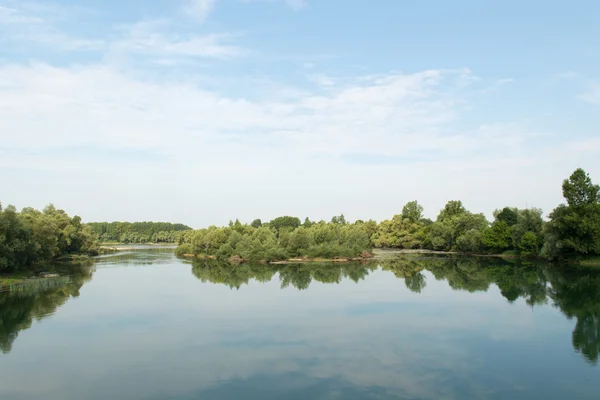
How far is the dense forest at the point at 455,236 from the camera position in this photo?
52.8 metres

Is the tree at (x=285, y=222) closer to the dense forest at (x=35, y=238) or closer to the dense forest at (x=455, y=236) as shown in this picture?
the dense forest at (x=455, y=236)

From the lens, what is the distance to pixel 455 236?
8444cm

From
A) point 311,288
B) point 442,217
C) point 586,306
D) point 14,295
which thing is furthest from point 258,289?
point 442,217

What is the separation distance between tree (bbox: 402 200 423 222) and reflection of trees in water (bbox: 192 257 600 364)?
5224 centimetres

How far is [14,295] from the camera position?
1297 inches

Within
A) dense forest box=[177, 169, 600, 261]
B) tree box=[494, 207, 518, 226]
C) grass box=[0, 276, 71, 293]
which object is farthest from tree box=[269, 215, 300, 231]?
grass box=[0, 276, 71, 293]

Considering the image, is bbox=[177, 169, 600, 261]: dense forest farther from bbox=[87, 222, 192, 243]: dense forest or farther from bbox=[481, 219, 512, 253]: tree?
bbox=[87, 222, 192, 243]: dense forest

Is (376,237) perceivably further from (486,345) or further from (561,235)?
(486,345)

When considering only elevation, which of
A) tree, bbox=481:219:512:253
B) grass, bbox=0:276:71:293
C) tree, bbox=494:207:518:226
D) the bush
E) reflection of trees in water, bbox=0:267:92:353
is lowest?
reflection of trees in water, bbox=0:267:92:353

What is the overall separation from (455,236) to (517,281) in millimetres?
45751

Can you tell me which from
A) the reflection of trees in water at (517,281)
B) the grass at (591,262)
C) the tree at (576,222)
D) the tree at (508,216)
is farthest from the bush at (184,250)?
the grass at (591,262)

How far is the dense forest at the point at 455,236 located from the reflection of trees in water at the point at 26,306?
3326 centimetres

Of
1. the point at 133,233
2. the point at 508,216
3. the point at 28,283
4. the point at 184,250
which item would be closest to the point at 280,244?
the point at 184,250

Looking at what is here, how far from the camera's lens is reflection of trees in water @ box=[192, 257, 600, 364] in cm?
2367
